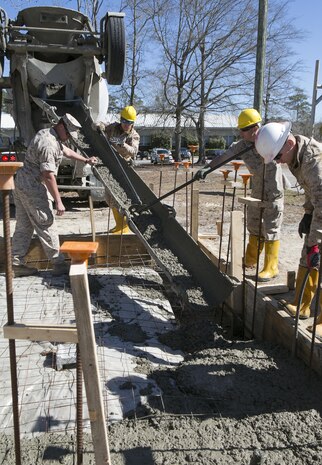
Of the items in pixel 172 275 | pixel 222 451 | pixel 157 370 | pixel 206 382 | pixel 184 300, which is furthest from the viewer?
pixel 172 275

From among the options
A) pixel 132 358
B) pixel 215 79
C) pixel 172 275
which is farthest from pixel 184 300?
pixel 215 79

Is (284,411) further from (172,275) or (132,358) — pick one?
(172,275)

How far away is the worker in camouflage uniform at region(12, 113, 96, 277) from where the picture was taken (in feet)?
14.2

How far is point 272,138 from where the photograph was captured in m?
3.07

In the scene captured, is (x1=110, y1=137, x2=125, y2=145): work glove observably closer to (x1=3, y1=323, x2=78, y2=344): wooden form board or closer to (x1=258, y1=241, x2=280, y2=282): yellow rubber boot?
(x1=258, y1=241, x2=280, y2=282): yellow rubber boot

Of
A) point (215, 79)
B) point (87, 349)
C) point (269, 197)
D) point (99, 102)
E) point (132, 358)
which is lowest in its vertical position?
point (132, 358)

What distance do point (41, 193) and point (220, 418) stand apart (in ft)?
9.66

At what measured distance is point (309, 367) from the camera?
2.86 m

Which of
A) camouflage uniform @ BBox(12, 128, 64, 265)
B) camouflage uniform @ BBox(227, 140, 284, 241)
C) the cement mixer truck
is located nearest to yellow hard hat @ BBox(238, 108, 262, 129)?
camouflage uniform @ BBox(227, 140, 284, 241)

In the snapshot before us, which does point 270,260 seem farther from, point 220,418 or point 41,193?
point 41,193

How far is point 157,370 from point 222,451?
887mm

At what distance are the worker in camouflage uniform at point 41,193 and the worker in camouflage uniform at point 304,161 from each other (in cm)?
210

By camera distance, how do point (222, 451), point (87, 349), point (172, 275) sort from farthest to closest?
point (172, 275) < point (222, 451) < point (87, 349)

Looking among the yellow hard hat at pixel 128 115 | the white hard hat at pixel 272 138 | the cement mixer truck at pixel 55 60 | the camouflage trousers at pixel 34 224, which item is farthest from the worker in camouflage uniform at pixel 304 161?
the cement mixer truck at pixel 55 60
